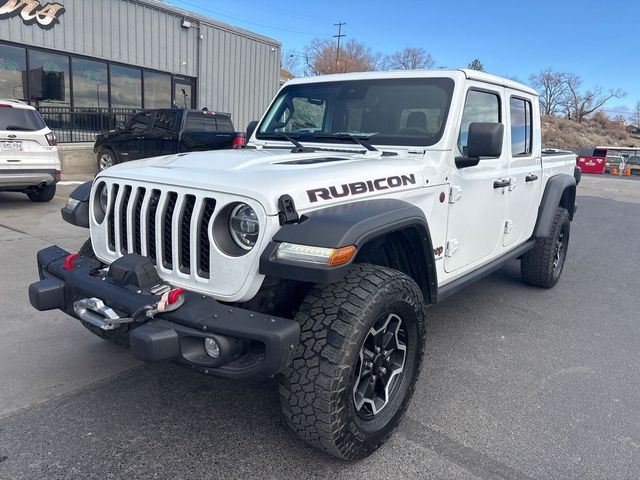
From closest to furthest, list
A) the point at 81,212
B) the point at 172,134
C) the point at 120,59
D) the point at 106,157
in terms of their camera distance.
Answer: the point at 81,212
the point at 172,134
the point at 106,157
the point at 120,59

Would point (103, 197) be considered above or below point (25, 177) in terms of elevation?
above

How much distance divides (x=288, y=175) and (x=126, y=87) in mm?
15599

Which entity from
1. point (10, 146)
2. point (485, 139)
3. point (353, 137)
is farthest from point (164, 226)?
point (10, 146)

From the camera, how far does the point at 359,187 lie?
2775mm

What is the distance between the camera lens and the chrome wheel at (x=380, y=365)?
264 cm

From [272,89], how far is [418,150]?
1946 cm

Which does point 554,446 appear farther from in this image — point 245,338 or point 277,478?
point 245,338

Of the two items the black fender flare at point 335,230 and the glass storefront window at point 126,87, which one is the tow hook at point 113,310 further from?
the glass storefront window at point 126,87

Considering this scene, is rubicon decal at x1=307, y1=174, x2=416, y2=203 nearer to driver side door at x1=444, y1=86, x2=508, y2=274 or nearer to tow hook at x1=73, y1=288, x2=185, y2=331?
driver side door at x1=444, y1=86, x2=508, y2=274

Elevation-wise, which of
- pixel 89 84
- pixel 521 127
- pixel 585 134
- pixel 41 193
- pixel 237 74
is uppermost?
pixel 237 74

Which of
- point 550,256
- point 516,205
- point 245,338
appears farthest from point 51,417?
point 550,256

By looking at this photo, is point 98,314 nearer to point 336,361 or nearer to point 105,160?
point 336,361

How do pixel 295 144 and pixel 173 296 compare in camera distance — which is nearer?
pixel 173 296

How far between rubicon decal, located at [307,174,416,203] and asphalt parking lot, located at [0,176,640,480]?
1.26 metres
